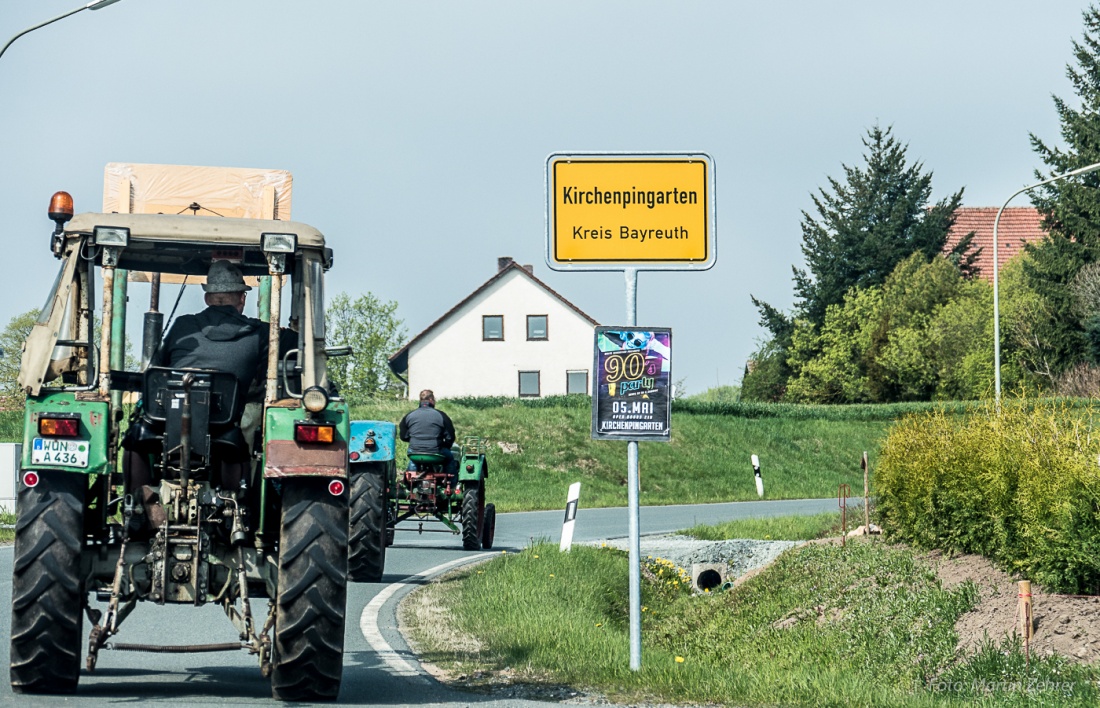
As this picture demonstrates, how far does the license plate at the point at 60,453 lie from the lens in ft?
24.5

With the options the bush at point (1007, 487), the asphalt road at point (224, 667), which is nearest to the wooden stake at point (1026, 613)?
the bush at point (1007, 487)

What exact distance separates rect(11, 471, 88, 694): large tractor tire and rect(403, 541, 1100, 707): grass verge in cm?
233

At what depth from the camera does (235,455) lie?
792 centimetres

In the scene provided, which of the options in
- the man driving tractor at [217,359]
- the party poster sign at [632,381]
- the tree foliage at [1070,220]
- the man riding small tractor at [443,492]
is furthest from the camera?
the tree foliage at [1070,220]

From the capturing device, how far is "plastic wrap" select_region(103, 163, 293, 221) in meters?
11.2

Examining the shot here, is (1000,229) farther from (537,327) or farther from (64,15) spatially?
(64,15)

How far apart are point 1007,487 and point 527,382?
2574 inches

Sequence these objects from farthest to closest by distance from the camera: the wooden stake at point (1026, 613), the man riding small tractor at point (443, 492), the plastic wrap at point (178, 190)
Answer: the man riding small tractor at point (443, 492) < the plastic wrap at point (178, 190) < the wooden stake at point (1026, 613)

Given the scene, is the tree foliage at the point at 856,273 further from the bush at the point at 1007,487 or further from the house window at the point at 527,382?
the bush at the point at 1007,487

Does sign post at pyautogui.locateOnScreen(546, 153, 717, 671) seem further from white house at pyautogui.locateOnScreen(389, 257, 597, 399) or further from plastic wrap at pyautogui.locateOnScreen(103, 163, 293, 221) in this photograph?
white house at pyautogui.locateOnScreen(389, 257, 597, 399)

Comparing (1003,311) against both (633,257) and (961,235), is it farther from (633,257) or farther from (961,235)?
A: (633,257)

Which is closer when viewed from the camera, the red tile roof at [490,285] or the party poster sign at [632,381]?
the party poster sign at [632,381]

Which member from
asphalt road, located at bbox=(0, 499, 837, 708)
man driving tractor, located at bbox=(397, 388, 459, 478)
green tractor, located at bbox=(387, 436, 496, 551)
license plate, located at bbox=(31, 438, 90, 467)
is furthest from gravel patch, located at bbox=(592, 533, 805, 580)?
license plate, located at bbox=(31, 438, 90, 467)

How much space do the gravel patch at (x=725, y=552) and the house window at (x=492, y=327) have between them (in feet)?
174
